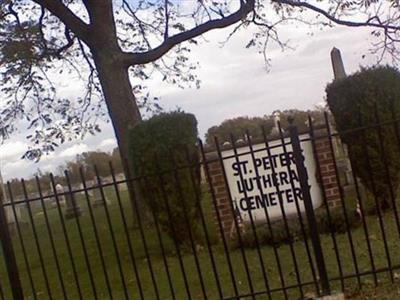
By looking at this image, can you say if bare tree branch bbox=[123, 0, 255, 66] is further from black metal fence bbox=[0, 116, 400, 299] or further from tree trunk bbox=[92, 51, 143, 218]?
black metal fence bbox=[0, 116, 400, 299]

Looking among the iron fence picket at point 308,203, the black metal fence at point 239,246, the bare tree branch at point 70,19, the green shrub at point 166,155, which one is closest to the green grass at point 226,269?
the black metal fence at point 239,246

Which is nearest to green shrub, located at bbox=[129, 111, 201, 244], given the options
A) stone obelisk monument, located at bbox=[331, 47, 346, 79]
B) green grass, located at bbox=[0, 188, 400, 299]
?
green grass, located at bbox=[0, 188, 400, 299]

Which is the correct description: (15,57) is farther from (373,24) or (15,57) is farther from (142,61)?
(373,24)

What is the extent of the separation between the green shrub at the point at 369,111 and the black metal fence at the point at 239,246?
154mm

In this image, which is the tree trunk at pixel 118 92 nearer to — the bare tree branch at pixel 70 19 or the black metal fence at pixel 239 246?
the bare tree branch at pixel 70 19

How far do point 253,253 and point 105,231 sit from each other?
9.40 meters

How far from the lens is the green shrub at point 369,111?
9.85 metres

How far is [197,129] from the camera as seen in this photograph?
9.77 meters

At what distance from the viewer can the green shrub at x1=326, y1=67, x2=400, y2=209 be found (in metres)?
9.85

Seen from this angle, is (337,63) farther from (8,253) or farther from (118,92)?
(8,253)

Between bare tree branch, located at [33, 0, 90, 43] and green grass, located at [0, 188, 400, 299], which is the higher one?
bare tree branch, located at [33, 0, 90, 43]

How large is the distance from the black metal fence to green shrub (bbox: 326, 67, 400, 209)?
154mm

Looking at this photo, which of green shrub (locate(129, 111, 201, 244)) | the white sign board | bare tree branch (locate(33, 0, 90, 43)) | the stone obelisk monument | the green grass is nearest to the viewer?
the white sign board

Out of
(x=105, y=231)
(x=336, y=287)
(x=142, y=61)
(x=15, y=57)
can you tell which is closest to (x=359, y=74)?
(x=336, y=287)
